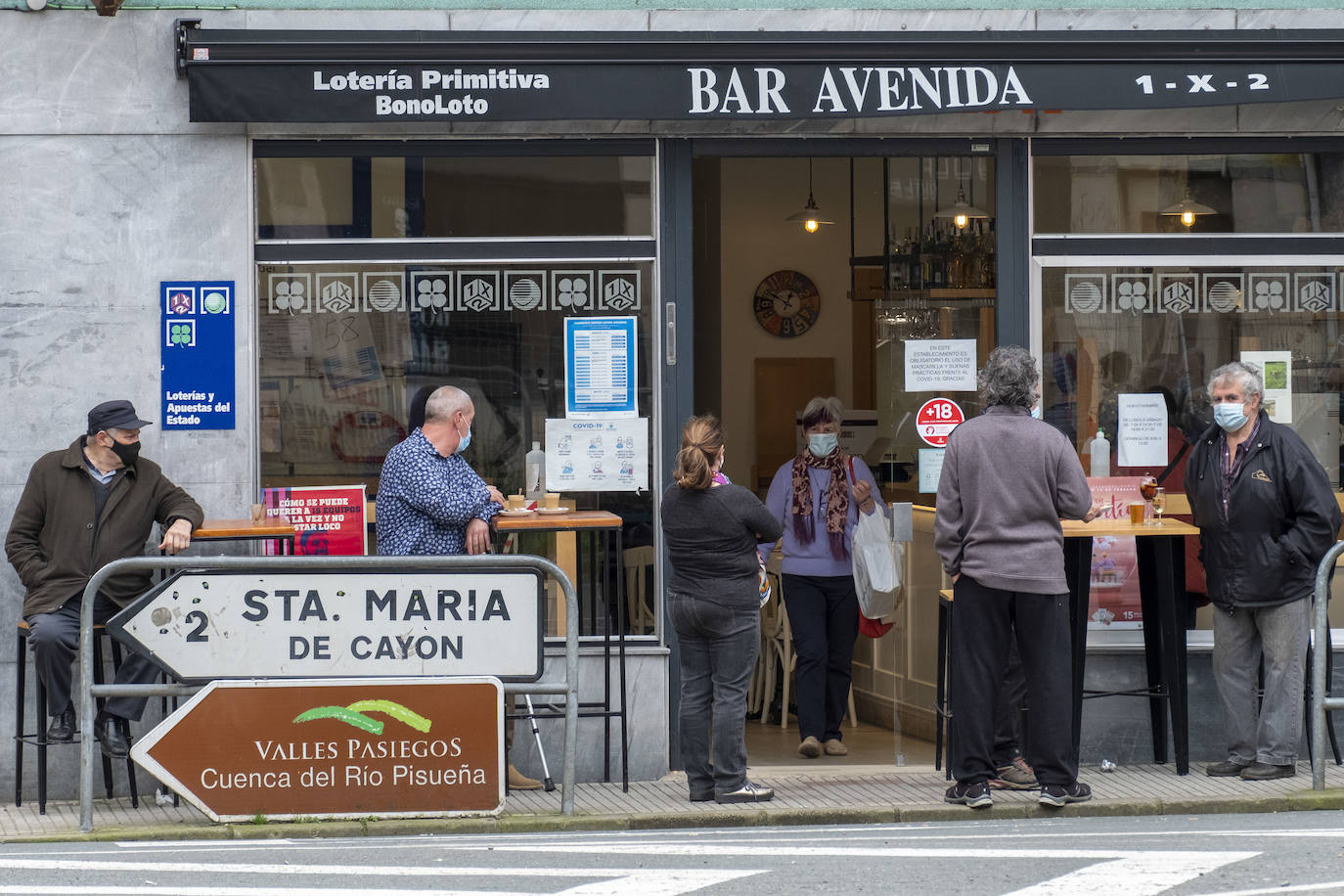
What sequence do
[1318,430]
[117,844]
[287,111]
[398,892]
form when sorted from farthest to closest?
1. [1318,430]
2. [287,111]
3. [117,844]
4. [398,892]

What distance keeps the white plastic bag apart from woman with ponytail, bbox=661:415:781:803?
4.76ft

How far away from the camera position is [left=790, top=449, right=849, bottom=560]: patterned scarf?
30.2 ft

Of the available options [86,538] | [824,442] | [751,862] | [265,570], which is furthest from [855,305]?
[751,862]

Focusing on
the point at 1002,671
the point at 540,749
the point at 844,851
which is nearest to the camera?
the point at 844,851

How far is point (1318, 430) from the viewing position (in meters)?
9.09

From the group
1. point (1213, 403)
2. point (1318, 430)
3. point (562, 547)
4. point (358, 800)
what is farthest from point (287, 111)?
point (1318, 430)

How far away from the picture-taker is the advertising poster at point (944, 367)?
29.5 ft

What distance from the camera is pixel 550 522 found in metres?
7.78

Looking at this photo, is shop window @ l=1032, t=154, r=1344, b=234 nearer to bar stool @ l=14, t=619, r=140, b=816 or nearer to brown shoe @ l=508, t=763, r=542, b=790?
brown shoe @ l=508, t=763, r=542, b=790

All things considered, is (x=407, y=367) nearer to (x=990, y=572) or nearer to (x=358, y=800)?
(x=358, y=800)

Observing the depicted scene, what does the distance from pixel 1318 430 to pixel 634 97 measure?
3998 mm

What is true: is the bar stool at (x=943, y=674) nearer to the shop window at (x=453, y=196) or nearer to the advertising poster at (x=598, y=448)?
the advertising poster at (x=598, y=448)

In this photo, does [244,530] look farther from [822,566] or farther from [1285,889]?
[1285,889]

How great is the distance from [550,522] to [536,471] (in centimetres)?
83
